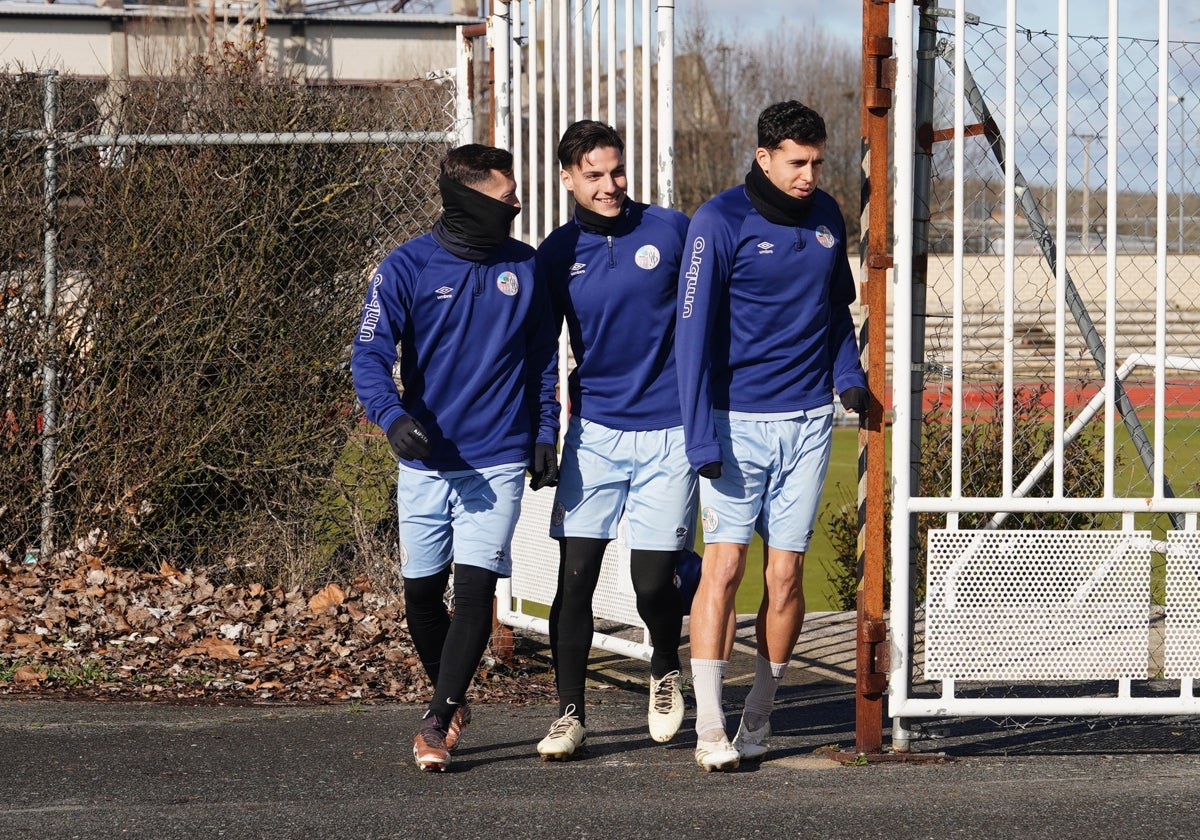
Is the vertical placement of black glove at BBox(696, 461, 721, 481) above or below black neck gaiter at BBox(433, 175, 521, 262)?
below

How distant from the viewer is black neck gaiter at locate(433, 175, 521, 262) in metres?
5.00

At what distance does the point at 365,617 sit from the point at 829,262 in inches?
122

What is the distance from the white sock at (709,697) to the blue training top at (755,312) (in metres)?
0.71

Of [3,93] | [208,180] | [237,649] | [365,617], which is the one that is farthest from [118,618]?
[3,93]

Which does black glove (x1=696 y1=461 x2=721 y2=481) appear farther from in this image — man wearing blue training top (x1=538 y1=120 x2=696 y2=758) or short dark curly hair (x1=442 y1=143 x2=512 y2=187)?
short dark curly hair (x1=442 y1=143 x2=512 y2=187)

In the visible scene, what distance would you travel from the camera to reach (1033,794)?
4.66 meters

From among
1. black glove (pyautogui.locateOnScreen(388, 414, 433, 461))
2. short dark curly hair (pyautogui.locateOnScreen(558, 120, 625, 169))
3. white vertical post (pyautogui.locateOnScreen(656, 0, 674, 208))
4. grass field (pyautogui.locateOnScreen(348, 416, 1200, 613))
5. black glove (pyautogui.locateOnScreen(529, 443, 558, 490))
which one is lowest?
grass field (pyautogui.locateOnScreen(348, 416, 1200, 613))

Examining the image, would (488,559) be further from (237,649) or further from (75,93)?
(75,93)

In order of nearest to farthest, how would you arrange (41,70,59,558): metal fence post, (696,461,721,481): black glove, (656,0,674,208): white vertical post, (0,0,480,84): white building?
(696,461,721,481): black glove → (656,0,674,208): white vertical post → (41,70,59,558): metal fence post → (0,0,480,84): white building

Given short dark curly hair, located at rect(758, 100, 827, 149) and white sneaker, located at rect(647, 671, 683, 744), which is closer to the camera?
short dark curly hair, located at rect(758, 100, 827, 149)

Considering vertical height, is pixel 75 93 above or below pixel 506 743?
above

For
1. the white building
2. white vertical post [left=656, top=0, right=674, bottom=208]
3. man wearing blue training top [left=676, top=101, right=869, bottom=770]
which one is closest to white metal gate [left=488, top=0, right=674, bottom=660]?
white vertical post [left=656, top=0, right=674, bottom=208]

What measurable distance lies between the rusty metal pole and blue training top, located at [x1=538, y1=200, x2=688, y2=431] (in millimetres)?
630

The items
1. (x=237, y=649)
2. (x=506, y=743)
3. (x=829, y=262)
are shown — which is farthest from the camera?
(x=237, y=649)
